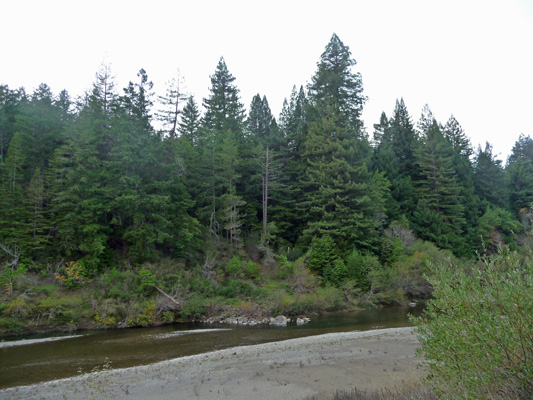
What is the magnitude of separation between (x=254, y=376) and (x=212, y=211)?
975 inches

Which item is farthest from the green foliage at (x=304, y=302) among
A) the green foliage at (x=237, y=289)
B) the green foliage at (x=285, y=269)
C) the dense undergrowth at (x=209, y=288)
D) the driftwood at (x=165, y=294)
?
the driftwood at (x=165, y=294)

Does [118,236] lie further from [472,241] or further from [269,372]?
[472,241]

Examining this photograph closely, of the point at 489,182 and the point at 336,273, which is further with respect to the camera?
the point at 489,182

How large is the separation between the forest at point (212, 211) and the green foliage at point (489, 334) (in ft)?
55.1

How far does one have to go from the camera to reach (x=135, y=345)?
703 inches

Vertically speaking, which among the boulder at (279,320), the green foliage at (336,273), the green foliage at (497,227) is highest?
the green foliage at (497,227)

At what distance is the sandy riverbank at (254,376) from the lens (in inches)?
418

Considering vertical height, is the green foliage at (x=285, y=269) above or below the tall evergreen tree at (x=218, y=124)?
below

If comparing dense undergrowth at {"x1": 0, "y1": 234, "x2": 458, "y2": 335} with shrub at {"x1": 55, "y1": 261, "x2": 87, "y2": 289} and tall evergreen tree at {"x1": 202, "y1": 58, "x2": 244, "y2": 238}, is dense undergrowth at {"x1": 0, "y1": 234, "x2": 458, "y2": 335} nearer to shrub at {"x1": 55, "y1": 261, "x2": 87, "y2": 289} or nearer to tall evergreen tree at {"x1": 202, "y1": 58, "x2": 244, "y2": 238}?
shrub at {"x1": 55, "y1": 261, "x2": 87, "y2": 289}

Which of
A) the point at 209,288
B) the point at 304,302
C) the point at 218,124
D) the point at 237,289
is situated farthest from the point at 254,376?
the point at 218,124

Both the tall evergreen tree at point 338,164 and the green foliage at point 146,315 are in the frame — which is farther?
the tall evergreen tree at point 338,164

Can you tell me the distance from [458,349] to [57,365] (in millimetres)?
15068

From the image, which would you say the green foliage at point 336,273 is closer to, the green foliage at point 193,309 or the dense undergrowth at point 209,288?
the dense undergrowth at point 209,288

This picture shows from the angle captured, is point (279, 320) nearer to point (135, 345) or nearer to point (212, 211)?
point (135, 345)
